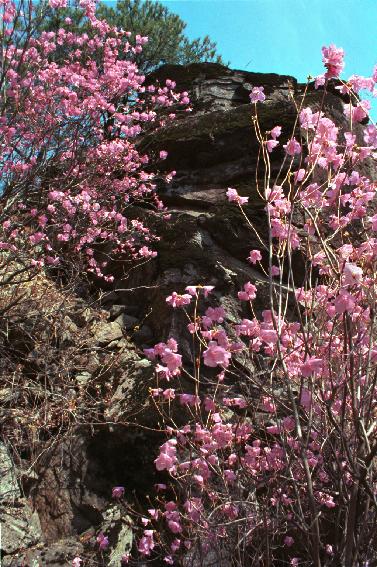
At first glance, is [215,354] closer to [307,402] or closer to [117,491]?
[307,402]

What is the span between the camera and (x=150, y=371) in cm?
540

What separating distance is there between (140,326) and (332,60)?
4.20 m

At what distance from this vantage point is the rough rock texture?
445cm

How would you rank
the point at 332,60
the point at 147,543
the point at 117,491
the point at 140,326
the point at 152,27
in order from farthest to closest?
1. the point at 152,27
2. the point at 140,326
3. the point at 117,491
4. the point at 147,543
5. the point at 332,60

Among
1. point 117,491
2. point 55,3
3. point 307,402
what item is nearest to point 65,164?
point 55,3

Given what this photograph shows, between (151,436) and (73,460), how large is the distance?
2.44 ft

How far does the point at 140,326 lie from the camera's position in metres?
6.23

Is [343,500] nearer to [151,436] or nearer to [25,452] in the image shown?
[151,436]

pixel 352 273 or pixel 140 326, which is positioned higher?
pixel 352 273

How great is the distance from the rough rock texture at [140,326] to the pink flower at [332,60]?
387mm

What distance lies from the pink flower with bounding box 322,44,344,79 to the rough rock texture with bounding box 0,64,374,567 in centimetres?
39

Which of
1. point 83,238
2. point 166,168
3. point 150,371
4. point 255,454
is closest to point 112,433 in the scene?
point 150,371

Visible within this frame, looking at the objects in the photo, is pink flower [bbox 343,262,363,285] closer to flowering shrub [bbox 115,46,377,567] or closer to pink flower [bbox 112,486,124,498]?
flowering shrub [bbox 115,46,377,567]

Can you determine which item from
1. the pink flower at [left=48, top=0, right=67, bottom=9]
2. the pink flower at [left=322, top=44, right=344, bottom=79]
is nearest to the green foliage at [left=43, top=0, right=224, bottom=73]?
the pink flower at [left=48, top=0, right=67, bottom=9]
